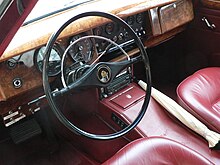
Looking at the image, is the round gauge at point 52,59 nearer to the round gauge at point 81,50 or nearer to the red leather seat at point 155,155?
the round gauge at point 81,50

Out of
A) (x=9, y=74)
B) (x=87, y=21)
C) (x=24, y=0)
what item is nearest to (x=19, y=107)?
(x=9, y=74)

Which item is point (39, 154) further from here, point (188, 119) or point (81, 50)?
point (188, 119)

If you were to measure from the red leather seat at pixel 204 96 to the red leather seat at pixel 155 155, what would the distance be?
259mm

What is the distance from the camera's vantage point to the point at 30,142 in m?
1.95

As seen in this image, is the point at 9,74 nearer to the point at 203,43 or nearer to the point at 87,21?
the point at 87,21

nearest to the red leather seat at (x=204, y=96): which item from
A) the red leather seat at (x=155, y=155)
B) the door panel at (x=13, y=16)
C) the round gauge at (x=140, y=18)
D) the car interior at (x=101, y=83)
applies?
the car interior at (x=101, y=83)

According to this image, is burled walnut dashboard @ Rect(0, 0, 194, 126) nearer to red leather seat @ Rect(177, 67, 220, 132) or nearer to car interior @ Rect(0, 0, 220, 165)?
car interior @ Rect(0, 0, 220, 165)

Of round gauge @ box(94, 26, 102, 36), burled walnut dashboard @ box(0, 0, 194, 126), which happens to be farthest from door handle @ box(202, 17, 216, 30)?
round gauge @ box(94, 26, 102, 36)

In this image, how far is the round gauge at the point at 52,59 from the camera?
1.28m

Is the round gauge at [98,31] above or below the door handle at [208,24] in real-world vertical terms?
above

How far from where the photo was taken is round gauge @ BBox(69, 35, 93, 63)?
135cm

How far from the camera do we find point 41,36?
1250 millimetres

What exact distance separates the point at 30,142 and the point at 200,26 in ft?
4.18

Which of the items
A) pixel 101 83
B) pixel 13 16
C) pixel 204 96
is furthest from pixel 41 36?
pixel 204 96
